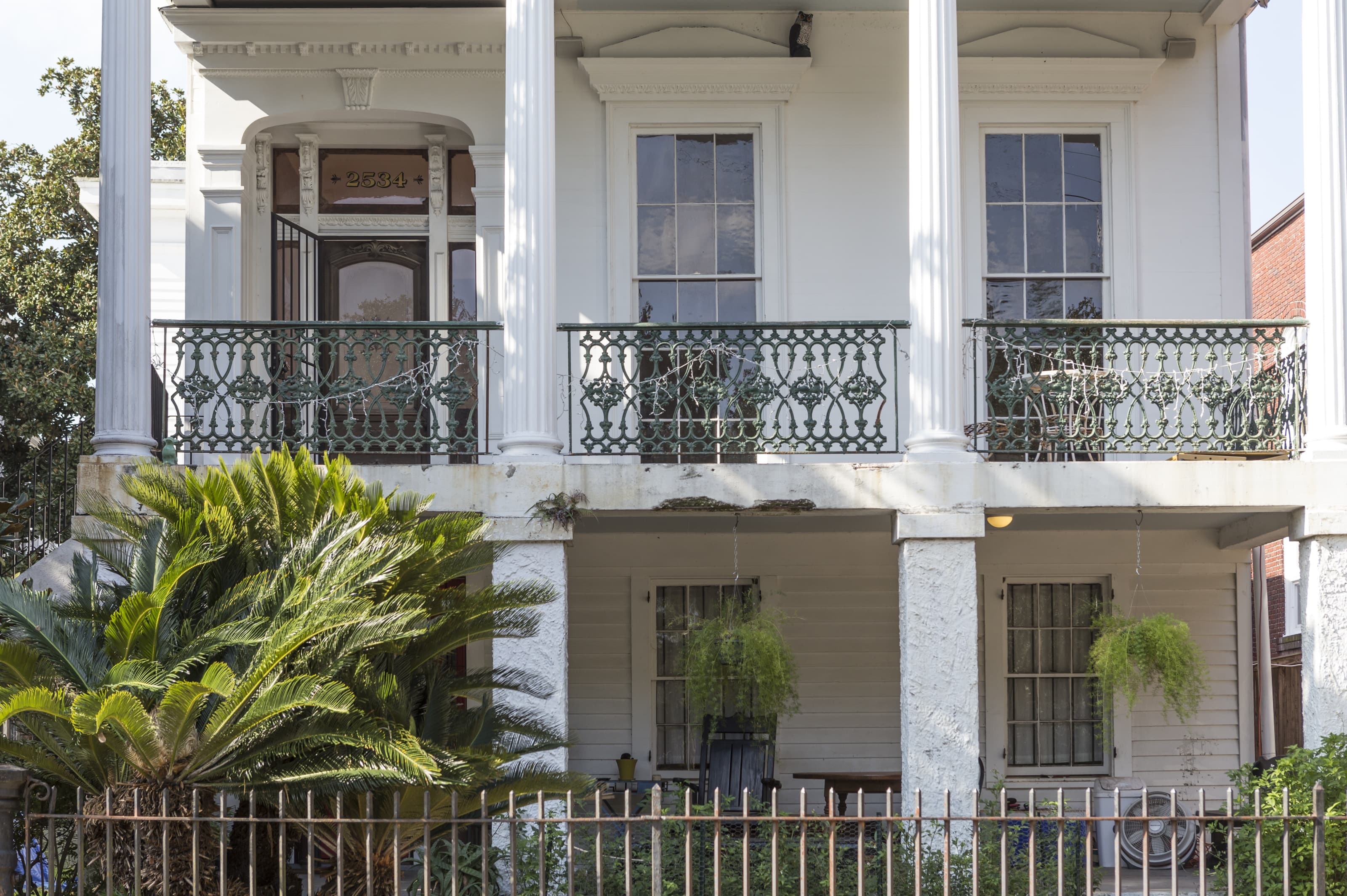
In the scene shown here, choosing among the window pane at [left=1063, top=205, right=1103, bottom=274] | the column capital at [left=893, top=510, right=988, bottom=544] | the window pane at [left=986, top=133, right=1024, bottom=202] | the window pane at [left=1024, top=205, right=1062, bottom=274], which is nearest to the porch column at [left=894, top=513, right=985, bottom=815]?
the column capital at [left=893, top=510, right=988, bottom=544]

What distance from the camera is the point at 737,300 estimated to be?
12367 mm

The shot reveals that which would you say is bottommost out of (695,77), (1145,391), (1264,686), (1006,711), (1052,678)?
(1006,711)

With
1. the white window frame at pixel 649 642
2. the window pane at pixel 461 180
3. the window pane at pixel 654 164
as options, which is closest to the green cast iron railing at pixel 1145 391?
the white window frame at pixel 649 642

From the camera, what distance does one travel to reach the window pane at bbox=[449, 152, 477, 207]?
42.1 feet

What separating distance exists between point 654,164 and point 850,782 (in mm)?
5640

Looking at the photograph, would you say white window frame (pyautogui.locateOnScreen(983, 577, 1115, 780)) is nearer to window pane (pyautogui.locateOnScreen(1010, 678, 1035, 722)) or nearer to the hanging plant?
window pane (pyautogui.locateOnScreen(1010, 678, 1035, 722))

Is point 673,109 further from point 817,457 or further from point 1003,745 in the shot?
point 1003,745

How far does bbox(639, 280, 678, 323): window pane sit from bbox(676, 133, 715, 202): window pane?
87 cm

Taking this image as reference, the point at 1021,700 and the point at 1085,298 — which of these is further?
the point at 1021,700

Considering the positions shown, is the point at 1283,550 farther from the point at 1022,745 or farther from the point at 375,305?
the point at 375,305

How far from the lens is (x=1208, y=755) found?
504 inches

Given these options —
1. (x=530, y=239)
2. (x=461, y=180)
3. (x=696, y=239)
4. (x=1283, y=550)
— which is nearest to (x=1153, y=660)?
(x=696, y=239)

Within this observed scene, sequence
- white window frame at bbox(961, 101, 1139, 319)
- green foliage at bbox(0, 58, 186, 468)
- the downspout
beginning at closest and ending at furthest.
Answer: white window frame at bbox(961, 101, 1139, 319), the downspout, green foliage at bbox(0, 58, 186, 468)

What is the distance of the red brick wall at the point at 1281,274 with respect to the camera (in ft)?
69.2
